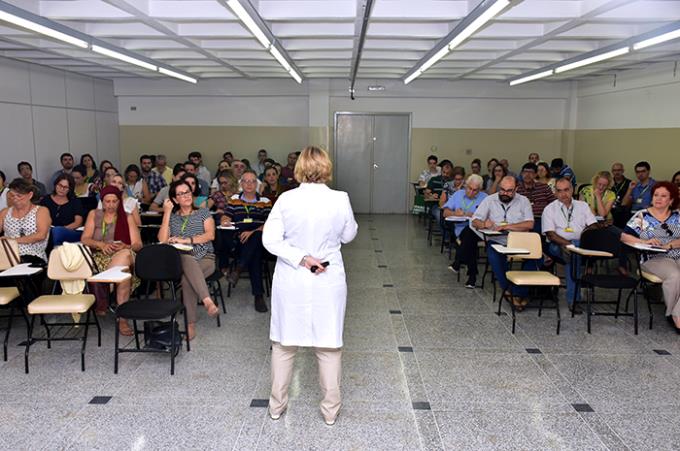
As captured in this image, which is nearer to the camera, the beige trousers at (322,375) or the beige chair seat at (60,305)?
the beige trousers at (322,375)

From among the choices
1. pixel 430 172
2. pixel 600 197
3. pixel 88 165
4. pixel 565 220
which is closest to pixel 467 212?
pixel 565 220

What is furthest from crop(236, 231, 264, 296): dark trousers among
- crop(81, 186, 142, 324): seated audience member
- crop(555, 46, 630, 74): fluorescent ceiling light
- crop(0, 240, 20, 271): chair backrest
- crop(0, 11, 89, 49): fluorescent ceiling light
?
crop(555, 46, 630, 74): fluorescent ceiling light

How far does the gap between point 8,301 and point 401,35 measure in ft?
17.0

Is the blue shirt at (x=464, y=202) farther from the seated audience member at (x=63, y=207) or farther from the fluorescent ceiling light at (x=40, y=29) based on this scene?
the fluorescent ceiling light at (x=40, y=29)

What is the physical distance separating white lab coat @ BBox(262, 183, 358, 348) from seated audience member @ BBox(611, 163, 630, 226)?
6770mm

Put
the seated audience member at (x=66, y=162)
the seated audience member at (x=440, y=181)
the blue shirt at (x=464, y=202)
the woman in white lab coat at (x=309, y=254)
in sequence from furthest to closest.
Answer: the seated audience member at (x=440, y=181)
the seated audience member at (x=66, y=162)
the blue shirt at (x=464, y=202)
the woman in white lab coat at (x=309, y=254)

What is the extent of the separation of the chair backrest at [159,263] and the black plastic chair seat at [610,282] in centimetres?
381

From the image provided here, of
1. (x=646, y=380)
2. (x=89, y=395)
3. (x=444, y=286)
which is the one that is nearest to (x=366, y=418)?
(x=89, y=395)

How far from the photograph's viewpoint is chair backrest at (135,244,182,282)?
4.66 meters

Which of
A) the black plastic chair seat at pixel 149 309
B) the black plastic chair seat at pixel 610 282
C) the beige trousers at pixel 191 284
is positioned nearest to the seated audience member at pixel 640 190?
the black plastic chair seat at pixel 610 282

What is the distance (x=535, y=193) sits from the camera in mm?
7793

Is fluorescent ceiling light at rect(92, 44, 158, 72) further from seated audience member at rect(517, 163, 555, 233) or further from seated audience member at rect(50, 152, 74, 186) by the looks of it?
seated audience member at rect(517, 163, 555, 233)

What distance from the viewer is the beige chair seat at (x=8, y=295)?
452cm

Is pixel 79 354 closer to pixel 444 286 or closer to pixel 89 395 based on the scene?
pixel 89 395
